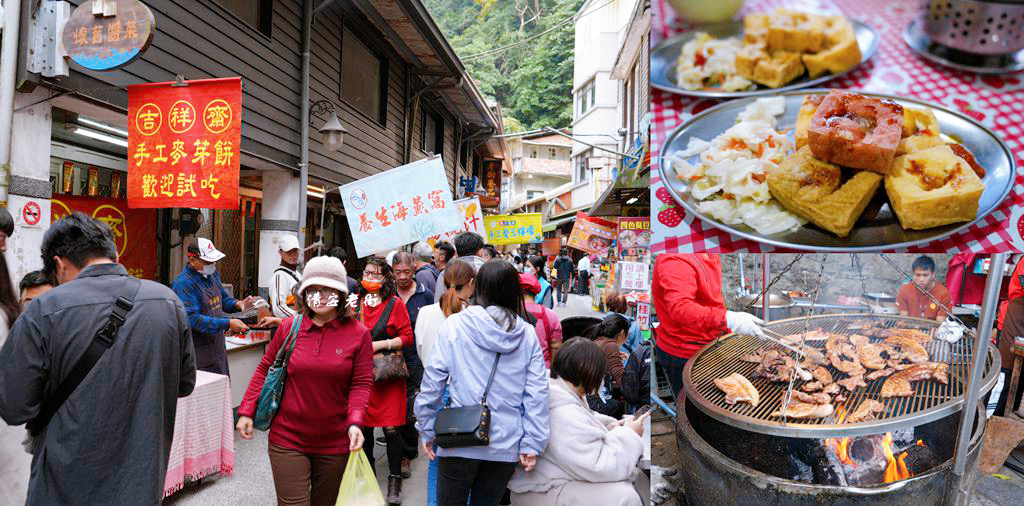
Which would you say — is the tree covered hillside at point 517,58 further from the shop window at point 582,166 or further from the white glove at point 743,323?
the white glove at point 743,323

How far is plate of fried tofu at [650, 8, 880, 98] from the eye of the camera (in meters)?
2.01

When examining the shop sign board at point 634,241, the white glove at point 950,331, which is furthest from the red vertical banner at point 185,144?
the shop sign board at point 634,241

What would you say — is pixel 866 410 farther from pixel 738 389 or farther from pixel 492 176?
pixel 492 176

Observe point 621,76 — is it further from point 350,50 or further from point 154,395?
point 154,395

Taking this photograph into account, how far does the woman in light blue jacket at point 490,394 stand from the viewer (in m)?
3.21

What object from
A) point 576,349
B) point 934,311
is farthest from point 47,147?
point 934,311

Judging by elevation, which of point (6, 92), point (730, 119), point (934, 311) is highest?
point (6, 92)

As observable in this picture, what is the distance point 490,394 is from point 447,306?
140cm

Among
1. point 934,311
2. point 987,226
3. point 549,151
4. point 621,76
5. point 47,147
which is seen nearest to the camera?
point 987,226

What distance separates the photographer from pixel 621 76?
803 inches

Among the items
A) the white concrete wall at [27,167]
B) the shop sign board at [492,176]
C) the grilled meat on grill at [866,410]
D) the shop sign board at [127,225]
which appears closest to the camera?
the grilled meat on grill at [866,410]

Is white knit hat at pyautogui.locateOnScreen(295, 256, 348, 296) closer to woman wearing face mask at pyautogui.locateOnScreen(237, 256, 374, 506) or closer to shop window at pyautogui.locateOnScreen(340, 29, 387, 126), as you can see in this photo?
woman wearing face mask at pyautogui.locateOnScreen(237, 256, 374, 506)

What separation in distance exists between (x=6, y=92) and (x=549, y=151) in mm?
46384

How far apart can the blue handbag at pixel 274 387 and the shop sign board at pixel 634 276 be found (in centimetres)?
645
